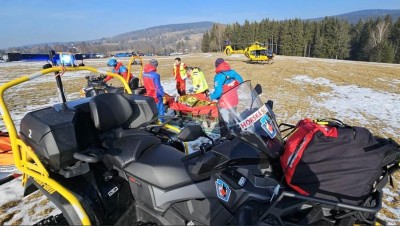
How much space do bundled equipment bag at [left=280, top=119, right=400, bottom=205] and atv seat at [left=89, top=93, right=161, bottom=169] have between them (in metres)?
1.42

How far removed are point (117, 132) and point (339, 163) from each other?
2.23m

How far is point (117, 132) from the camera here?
300cm

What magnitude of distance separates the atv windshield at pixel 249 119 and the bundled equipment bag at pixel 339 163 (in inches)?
7.8

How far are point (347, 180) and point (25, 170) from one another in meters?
2.88

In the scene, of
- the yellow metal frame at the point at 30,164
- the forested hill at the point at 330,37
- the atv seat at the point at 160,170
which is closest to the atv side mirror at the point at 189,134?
the atv seat at the point at 160,170

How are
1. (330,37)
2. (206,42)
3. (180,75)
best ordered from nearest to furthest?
(180,75) → (330,37) → (206,42)

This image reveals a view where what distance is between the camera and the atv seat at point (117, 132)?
8.59 feet

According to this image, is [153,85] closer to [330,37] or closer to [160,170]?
[160,170]

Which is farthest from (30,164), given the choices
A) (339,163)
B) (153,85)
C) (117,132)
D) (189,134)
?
(153,85)

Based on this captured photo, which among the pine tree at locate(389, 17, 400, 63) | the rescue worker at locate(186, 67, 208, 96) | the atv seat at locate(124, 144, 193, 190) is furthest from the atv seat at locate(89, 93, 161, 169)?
the pine tree at locate(389, 17, 400, 63)

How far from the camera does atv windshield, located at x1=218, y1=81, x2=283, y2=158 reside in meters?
2.70

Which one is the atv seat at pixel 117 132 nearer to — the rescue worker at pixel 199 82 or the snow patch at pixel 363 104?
the rescue worker at pixel 199 82

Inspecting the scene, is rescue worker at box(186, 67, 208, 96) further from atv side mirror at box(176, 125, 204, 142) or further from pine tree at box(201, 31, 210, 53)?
pine tree at box(201, 31, 210, 53)

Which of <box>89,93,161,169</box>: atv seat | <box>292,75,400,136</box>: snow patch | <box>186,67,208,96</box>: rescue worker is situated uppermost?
<box>89,93,161,169</box>: atv seat
